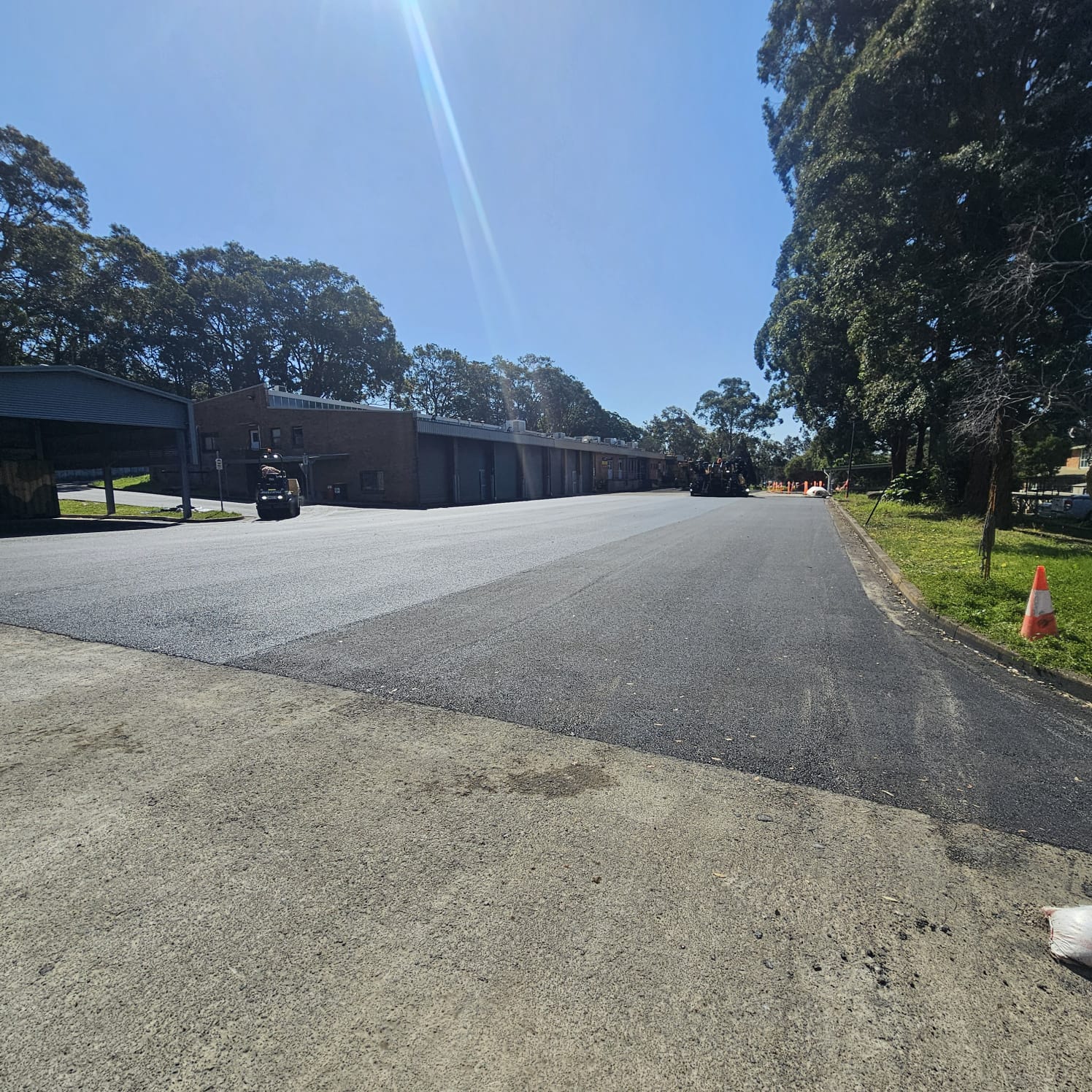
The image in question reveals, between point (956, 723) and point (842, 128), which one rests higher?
point (842, 128)

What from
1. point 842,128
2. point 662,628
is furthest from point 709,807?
point 842,128

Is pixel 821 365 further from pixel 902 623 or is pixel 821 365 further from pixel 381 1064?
pixel 381 1064

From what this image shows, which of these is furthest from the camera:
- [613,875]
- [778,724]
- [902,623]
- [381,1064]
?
[902,623]

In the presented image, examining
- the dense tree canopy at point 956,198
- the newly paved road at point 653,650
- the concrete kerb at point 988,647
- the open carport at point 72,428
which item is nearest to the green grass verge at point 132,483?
the open carport at point 72,428

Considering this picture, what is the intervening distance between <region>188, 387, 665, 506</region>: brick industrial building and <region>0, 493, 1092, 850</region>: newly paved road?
73.7 feet

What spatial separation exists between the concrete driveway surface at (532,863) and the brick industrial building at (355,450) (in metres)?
28.2

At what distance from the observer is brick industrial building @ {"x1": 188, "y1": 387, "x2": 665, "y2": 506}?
32719 millimetres

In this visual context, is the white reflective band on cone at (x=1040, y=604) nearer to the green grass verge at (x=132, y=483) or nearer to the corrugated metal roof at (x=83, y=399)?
the corrugated metal roof at (x=83, y=399)

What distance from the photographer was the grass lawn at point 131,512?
2300 centimetres

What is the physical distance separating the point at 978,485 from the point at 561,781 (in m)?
20.7

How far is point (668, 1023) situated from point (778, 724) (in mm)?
2302

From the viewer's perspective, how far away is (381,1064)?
148 cm

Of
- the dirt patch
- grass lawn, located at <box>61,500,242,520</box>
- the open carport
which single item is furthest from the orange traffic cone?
grass lawn, located at <box>61,500,242,520</box>

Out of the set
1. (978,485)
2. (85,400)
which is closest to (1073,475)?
(978,485)
